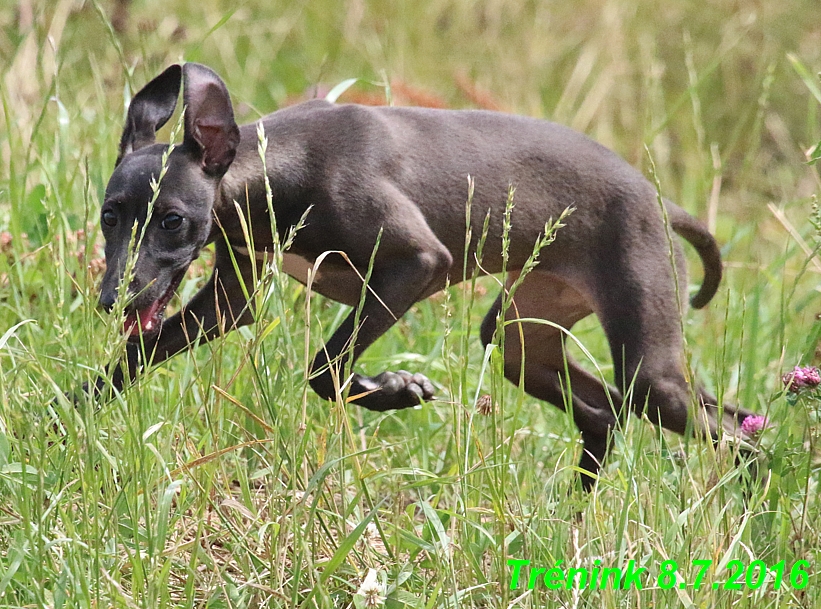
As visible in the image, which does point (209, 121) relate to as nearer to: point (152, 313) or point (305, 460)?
point (152, 313)

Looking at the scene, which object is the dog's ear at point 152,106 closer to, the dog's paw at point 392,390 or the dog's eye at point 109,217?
the dog's eye at point 109,217

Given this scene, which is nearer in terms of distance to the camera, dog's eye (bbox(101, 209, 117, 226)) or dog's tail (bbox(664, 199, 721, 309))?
dog's eye (bbox(101, 209, 117, 226))

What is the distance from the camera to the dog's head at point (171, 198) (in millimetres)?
2977

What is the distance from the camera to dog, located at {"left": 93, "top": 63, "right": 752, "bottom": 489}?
308cm

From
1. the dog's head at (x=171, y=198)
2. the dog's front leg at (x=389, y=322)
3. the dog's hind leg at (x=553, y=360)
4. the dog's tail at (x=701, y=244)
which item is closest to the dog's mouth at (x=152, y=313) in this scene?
the dog's head at (x=171, y=198)

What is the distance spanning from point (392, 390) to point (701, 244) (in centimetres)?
134

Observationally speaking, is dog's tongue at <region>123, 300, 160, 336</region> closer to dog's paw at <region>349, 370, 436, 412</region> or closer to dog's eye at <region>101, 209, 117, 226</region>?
dog's eye at <region>101, 209, 117, 226</region>

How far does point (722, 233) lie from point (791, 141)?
74.4 inches

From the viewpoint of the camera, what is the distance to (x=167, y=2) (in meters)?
8.38

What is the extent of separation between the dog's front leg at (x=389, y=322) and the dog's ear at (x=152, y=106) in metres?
0.75

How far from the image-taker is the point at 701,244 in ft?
13.0

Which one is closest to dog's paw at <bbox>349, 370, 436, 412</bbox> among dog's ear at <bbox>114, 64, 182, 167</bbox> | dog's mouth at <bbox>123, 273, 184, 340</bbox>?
dog's mouth at <bbox>123, 273, 184, 340</bbox>

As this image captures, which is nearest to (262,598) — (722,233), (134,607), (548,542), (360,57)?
(134,607)

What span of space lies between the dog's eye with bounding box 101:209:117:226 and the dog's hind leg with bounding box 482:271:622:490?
1360 millimetres
